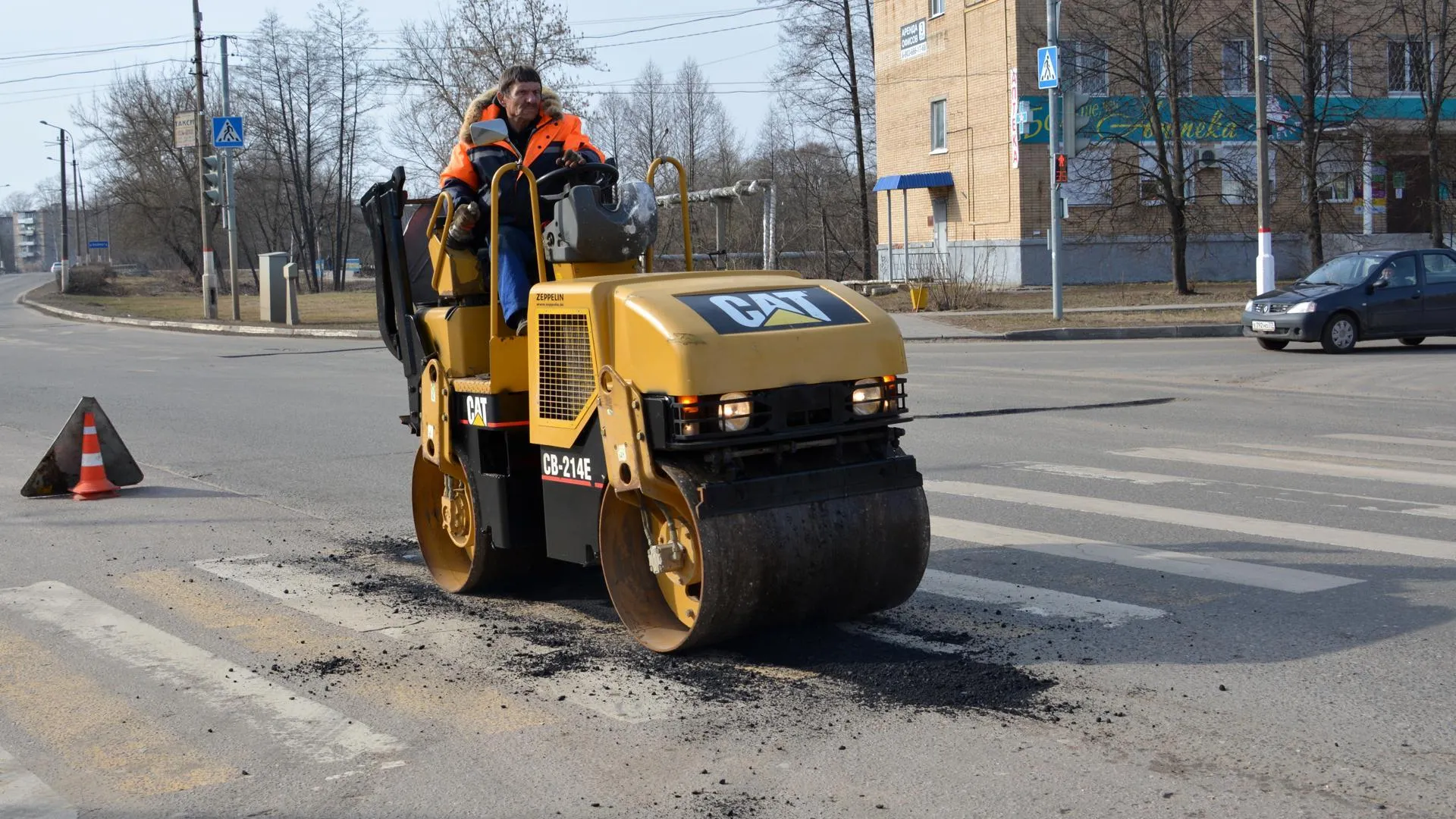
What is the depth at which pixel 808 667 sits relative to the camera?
5.62 meters

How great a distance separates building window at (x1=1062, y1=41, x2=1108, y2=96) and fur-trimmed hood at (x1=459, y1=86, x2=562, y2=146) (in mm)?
27174

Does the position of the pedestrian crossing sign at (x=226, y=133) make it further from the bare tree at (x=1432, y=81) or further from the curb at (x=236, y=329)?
the bare tree at (x=1432, y=81)

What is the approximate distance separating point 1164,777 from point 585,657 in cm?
248

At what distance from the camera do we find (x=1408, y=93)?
43281mm

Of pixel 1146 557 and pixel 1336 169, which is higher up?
pixel 1336 169

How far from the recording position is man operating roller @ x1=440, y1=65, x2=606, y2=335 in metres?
6.42

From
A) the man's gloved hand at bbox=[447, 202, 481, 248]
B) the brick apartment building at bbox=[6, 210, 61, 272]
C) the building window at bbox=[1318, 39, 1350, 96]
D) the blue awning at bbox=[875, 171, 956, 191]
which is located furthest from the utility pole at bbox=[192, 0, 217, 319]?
the brick apartment building at bbox=[6, 210, 61, 272]

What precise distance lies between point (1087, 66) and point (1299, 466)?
2808 centimetres

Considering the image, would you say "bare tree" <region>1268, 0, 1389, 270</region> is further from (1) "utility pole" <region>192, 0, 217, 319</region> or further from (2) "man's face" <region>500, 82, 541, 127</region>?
(2) "man's face" <region>500, 82, 541, 127</region>

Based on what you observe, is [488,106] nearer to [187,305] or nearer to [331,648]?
[331,648]

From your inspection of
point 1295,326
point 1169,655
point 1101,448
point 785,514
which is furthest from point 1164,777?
point 1295,326

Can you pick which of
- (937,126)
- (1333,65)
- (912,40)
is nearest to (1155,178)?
(1333,65)

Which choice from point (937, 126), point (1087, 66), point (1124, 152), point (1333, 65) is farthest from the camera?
point (937, 126)

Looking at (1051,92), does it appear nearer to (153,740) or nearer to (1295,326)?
(1295,326)
